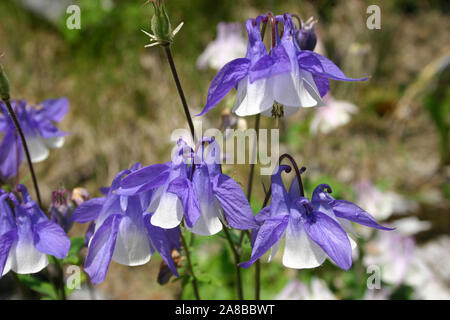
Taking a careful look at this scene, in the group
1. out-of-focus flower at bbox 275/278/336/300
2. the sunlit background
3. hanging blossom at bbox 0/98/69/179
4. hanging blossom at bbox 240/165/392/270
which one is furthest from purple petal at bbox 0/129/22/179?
the sunlit background

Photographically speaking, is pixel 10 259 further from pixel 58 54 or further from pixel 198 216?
pixel 58 54

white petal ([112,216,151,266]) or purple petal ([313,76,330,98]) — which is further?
purple petal ([313,76,330,98])

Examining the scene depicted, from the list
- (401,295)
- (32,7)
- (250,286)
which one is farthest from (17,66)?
(401,295)

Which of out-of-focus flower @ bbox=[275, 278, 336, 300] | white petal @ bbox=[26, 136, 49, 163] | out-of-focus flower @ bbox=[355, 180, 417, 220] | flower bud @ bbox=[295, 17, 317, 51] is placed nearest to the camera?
flower bud @ bbox=[295, 17, 317, 51]

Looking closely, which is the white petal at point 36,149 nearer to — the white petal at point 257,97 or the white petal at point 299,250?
the white petal at point 257,97

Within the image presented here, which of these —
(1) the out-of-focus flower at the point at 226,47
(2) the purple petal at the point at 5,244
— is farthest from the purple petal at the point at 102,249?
(1) the out-of-focus flower at the point at 226,47

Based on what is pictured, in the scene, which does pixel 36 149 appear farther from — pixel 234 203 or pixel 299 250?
pixel 299 250

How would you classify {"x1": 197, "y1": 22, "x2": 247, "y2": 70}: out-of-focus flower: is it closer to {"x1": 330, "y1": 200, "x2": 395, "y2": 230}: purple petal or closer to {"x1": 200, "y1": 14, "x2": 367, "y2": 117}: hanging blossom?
{"x1": 200, "y1": 14, "x2": 367, "y2": 117}: hanging blossom
